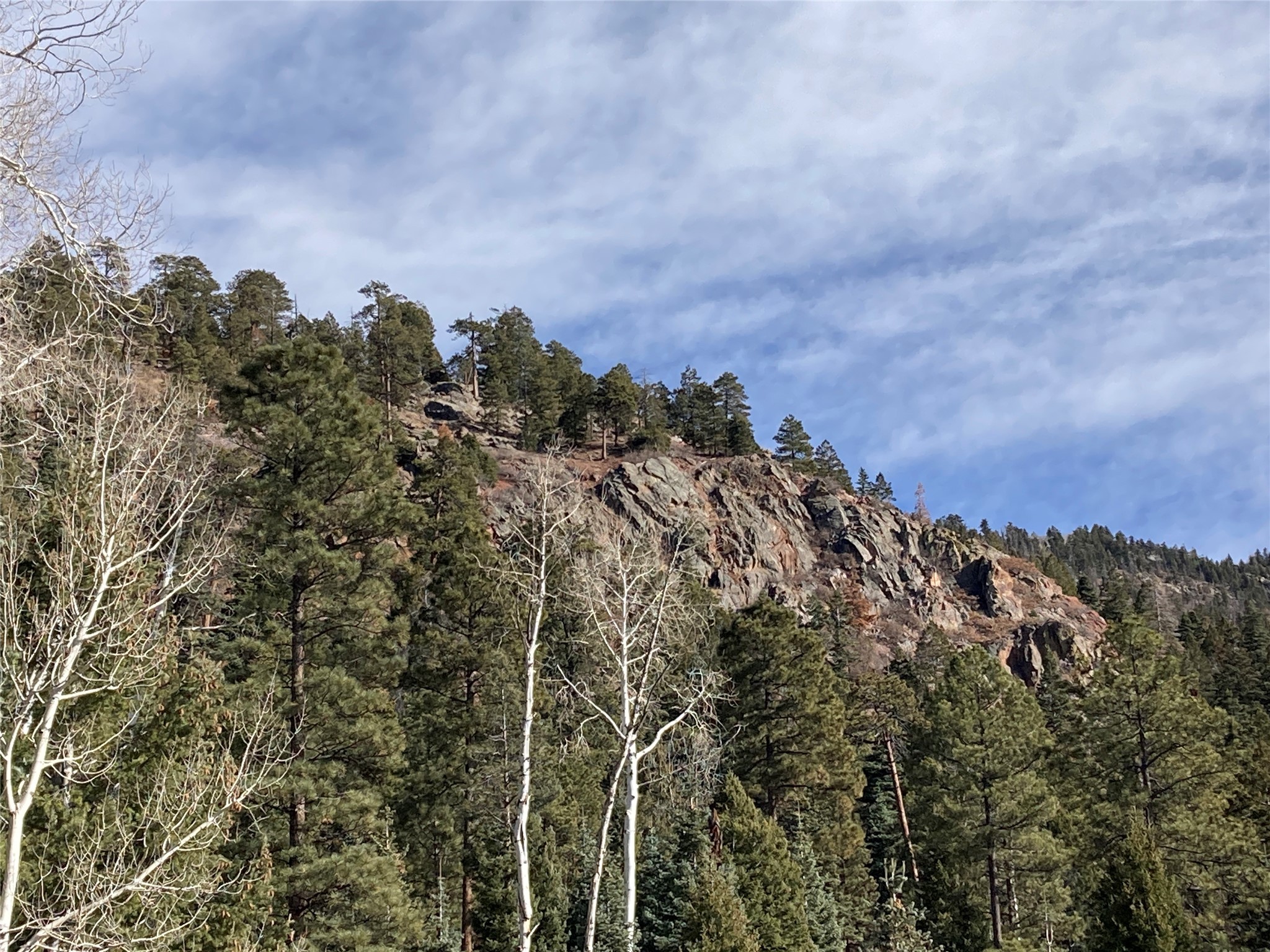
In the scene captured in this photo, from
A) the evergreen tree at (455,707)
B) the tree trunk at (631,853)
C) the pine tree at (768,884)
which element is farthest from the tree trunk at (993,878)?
the tree trunk at (631,853)

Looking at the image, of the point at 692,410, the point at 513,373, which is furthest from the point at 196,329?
the point at 692,410

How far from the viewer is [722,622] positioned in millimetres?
32406

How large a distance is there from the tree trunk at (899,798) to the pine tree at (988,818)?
18.8ft

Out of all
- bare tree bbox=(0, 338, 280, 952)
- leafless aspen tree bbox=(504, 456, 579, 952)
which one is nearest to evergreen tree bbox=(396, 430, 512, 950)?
leafless aspen tree bbox=(504, 456, 579, 952)

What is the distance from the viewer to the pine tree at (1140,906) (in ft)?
62.2

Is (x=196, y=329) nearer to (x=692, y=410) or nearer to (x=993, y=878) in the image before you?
(x=692, y=410)

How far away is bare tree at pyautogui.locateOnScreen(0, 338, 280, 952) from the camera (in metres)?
6.81

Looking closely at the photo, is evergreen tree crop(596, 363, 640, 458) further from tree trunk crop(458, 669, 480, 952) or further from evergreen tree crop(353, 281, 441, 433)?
tree trunk crop(458, 669, 480, 952)

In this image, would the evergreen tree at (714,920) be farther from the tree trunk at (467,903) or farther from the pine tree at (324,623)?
the tree trunk at (467,903)

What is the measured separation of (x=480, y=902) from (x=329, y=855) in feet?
21.6

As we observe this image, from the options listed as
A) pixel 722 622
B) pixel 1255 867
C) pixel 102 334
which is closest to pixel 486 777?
pixel 722 622

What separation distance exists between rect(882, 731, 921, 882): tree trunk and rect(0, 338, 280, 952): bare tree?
97.0ft

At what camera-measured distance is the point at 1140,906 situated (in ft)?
63.0

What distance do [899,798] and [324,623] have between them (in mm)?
27706
